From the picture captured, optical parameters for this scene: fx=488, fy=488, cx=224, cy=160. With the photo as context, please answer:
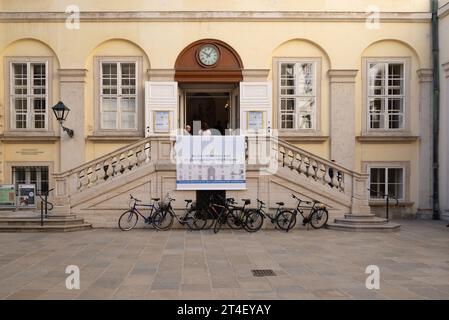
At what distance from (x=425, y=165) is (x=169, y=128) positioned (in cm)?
971

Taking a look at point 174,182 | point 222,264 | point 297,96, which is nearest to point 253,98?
point 297,96

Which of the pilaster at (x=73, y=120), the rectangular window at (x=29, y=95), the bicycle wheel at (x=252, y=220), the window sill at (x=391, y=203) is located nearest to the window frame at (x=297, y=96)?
the window sill at (x=391, y=203)

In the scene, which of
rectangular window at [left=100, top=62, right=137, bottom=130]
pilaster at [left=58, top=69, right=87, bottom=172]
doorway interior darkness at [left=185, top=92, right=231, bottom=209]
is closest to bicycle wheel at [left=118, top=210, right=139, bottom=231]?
pilaster at [left=58, top=69, right=87, bottom=172]

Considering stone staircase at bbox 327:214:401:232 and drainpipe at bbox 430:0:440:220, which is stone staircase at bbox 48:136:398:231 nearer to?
A: stone staircase at bbox 327:214:401:232

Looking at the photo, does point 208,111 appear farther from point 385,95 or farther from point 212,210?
point 212,210

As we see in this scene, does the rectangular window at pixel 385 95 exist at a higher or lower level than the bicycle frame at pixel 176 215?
higher

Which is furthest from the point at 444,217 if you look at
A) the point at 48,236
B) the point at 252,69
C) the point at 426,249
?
the point at 48,236

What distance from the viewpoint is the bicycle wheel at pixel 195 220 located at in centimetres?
1455

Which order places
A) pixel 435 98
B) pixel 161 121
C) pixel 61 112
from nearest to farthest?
pixel 61 112 → pixel 161 121 → pixel 435 98

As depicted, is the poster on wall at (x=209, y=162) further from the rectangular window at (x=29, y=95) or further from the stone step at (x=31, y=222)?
the rectangular window at (x=29, y=95)

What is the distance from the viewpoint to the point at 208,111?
68.2 feet

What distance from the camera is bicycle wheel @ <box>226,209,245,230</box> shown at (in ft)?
47.2

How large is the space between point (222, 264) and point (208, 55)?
1046 cm

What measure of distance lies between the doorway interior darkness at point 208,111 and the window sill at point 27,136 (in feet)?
17.4
